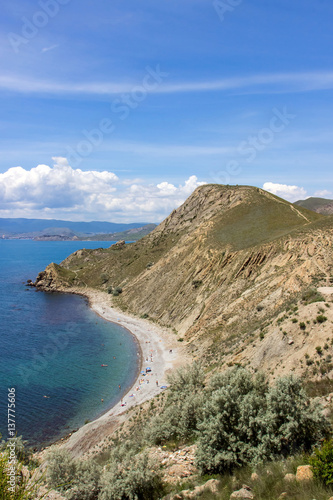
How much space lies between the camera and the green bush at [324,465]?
942cm

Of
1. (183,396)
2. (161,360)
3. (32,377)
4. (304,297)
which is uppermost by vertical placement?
(304,297)

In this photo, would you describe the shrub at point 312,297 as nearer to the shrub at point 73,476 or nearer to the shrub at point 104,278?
the shrub at point 73,476

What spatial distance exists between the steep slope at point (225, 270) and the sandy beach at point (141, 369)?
288 cm

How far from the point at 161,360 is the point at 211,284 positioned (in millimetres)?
16985

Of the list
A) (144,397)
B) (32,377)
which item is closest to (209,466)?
(144,397)

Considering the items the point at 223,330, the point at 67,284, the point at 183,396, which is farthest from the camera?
the point at 67,284

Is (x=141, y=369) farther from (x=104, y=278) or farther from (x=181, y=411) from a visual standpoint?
(x=104, y=278)

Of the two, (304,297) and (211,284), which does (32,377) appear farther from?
(304,297)

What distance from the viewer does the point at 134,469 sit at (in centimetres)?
1430

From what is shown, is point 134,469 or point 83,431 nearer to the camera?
point 134,469

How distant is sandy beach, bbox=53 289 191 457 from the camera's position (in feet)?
95.5

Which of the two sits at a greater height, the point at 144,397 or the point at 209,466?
the point at 209,466

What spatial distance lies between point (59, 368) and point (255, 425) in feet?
130

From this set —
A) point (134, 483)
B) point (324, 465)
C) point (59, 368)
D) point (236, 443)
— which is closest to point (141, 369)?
point (59, 368)
